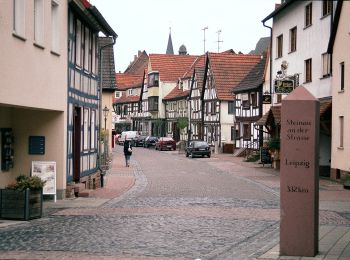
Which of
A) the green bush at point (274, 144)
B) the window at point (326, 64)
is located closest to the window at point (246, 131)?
the green bush at point (274, 144)

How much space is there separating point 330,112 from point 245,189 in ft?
24.7

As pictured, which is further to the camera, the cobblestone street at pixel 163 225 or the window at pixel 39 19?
the window at pixel 39 19

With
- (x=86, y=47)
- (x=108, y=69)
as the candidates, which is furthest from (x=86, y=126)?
(x=108, y=69)

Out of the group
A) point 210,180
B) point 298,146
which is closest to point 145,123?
point 210,180

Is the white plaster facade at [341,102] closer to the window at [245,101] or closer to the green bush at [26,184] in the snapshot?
the green bush at [26,184]

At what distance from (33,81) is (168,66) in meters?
74.3

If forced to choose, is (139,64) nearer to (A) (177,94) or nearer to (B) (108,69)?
(A) (177,94)

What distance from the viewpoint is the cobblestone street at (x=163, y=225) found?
10.7 meters

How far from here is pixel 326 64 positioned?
31.1 meters

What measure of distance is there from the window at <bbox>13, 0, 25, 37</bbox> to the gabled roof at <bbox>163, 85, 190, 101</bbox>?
208 ft

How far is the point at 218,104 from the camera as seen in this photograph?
63156mm

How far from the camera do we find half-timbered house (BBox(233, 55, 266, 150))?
5066 cm

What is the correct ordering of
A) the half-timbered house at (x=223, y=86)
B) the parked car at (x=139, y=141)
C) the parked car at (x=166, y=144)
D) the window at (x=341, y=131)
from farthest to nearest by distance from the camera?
the parked car at (x=139, y=141)
the parked car at (x=166, y=144)
the half-timbered house at (x=223, y=86)
the window at (x=341, y=131)

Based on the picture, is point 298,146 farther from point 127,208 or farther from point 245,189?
point 245,189
